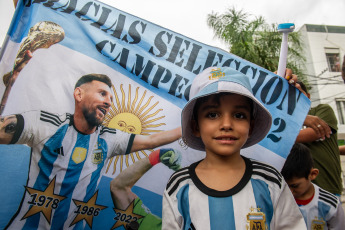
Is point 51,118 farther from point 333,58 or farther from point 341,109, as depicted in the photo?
point 333,58

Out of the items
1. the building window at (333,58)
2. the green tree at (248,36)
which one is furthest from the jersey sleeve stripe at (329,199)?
the building window at (333,58)

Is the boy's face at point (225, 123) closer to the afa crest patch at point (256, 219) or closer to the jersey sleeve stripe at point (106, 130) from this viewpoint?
the afa crest patch at point (256, 219)

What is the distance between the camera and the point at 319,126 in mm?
1996

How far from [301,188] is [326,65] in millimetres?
16543

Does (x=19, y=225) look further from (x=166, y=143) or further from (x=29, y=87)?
(x=166, y=143)

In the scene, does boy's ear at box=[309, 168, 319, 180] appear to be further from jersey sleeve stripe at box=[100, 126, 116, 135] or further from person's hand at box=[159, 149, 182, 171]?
jersey sleeve stripe at box=[100, 126, 116, 135]

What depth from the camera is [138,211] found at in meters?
1.59

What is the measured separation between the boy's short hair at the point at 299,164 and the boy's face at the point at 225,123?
0.92 m

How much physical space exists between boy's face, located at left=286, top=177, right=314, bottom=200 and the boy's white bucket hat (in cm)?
72

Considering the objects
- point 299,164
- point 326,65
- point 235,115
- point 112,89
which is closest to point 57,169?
point 112,89

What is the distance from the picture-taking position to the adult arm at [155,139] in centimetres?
170

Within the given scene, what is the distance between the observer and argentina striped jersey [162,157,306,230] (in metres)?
1.14

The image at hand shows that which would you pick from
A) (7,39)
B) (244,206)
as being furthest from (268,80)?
(7,39)

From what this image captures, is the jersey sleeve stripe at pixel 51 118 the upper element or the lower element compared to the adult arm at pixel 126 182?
upper
